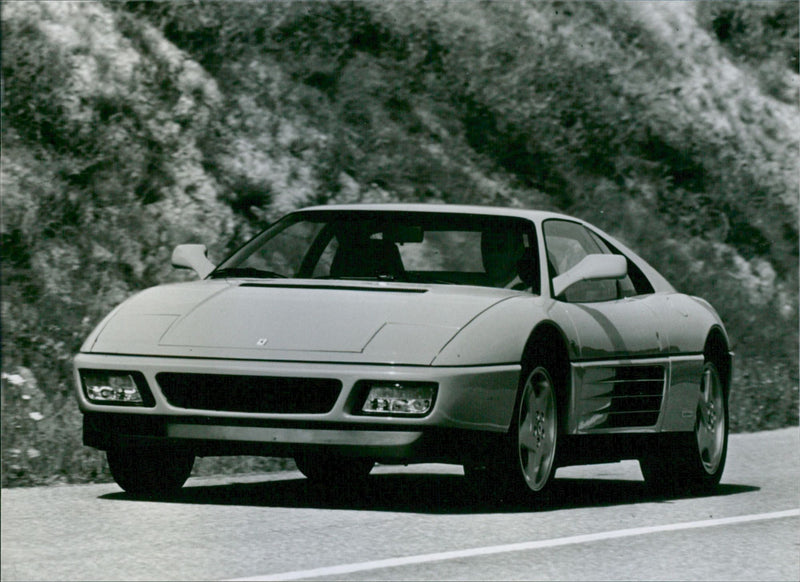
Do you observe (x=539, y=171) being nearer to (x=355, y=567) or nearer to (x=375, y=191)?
(x=375, y=191)

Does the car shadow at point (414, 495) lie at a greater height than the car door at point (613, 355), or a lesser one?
lesser

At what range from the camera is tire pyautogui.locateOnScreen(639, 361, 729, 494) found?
35.4ft

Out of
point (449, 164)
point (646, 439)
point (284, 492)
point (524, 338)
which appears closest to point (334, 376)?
point (524, 338)

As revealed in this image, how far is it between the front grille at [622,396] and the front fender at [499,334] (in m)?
0.54

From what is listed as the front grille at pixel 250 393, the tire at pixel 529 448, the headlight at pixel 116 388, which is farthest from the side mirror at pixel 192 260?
the tire at pixel 529 448

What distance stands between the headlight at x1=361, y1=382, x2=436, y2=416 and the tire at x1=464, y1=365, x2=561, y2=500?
481 millimetres

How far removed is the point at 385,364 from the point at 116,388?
130 cm

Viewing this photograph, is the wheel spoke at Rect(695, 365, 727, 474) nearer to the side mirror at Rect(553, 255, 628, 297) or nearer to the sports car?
the sports car

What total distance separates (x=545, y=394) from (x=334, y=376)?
4.47 ft

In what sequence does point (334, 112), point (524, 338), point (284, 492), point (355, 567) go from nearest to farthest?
point (355, 567)
point (524, 338)
point (284, 492)
point (334, 112)

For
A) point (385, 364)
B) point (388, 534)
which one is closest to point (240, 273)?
point (385, 364)

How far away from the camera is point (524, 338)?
8984mm

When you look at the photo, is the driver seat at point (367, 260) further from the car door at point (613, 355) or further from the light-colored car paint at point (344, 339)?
the car door at point (613, 355)

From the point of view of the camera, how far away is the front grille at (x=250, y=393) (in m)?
8.51
